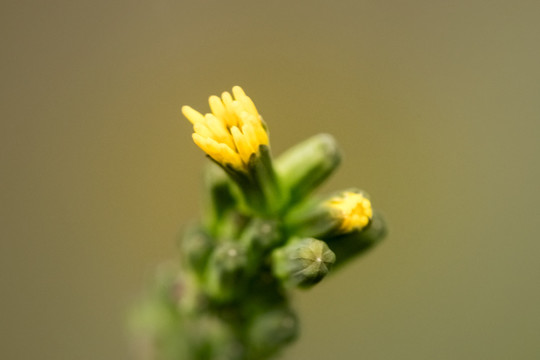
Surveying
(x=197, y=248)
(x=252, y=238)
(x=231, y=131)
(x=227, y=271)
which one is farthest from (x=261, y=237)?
(x=231, y=131)

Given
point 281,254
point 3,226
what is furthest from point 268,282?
point 3,226

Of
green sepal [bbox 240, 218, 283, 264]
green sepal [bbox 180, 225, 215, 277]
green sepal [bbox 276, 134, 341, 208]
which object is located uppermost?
green sepal [bbox 276, 134, 341, 208]

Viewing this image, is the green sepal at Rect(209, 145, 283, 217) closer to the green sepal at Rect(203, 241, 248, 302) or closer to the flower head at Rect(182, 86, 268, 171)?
the flower head at Rect(182, 86, 268, 171)

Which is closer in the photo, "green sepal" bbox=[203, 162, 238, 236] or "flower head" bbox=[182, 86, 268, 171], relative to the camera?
"flower head" bbox=[182, 86, 268, 171]

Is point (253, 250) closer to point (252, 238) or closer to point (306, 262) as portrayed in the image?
point (252, 238)

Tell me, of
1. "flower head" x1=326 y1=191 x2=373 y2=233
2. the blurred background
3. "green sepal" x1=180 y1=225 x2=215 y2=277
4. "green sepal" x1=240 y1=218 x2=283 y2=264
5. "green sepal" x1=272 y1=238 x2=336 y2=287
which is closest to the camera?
"green sepal" x1=272 y1=238 x2=336 y2=287

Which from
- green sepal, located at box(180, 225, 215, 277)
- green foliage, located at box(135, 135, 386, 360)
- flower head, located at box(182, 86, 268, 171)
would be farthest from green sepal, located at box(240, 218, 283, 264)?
flower head, located at box(182, 86, 268, 171)

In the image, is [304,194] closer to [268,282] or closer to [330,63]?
[268,282]
